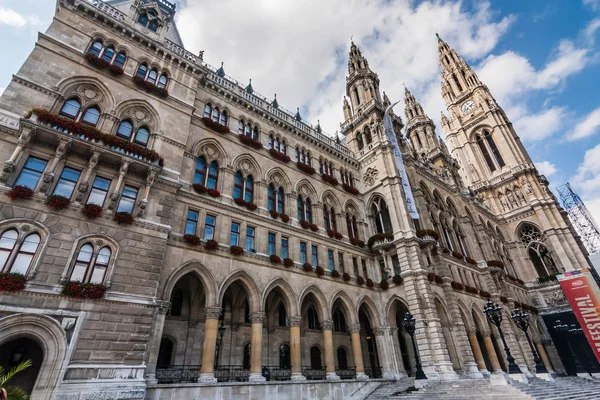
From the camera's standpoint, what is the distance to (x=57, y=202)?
13289mm

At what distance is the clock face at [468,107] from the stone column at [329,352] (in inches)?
2352

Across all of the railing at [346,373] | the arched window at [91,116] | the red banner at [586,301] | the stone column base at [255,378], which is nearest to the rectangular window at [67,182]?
the arched window at [91,116]

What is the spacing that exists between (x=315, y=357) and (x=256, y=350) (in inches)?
295

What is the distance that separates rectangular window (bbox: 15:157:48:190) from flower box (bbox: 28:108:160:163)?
6.07 ft

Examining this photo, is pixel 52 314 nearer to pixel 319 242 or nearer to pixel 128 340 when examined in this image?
pixel 128 340

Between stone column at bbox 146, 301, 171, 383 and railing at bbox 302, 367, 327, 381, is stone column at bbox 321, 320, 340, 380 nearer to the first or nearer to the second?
railing at bbox 302, 367, 327, 381

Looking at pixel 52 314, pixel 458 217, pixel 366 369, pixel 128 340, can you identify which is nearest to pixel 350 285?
pixel 366 369

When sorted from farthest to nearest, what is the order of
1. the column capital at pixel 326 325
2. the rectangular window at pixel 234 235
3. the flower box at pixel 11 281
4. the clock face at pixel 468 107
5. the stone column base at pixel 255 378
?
the clock face at pixel 468 107 → the column capital at pixel 326 325 → the rectangular window at pixel 234 235 → the stone column base at pixel 255 378 → the flower box at pixel 11 281

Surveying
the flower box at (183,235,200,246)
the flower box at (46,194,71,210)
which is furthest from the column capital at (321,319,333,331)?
the flower box at (46,194,71,210)

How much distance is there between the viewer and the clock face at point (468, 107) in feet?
206

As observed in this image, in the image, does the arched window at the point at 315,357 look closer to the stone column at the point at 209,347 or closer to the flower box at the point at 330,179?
the stone column at the point at 209,347

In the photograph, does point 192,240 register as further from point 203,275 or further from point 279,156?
point 279,156

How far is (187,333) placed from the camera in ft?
59.6

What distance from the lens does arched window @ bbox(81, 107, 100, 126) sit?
16859 millimetres
